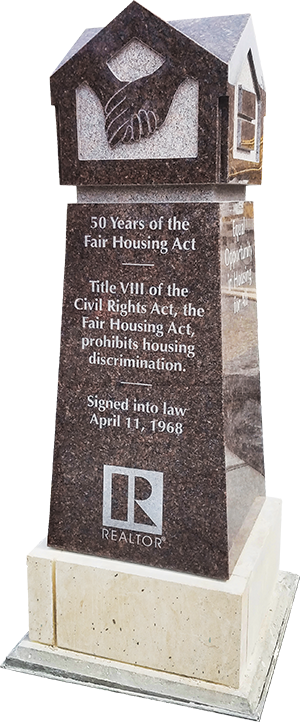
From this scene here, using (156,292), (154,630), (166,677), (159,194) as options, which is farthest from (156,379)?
(166,677)

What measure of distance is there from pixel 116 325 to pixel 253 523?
3.89ft

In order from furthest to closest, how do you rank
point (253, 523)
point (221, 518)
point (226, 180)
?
point (253, 523) < point (221, 518) < point (226, 180)

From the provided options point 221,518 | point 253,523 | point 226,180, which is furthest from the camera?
point 253,523

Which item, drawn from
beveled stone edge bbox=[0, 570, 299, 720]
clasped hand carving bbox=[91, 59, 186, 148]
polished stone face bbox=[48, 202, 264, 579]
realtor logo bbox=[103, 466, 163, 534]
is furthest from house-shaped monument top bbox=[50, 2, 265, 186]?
beveled stone edge bbox=[0, 570, 299, 720]

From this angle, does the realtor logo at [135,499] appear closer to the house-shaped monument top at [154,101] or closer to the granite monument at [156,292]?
the granite monument at [156,292]

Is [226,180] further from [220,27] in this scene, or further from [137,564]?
[137,564]

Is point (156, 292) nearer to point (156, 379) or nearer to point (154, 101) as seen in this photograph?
point (156, 379)

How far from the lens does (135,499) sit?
3084 mm

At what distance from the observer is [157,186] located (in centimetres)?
290

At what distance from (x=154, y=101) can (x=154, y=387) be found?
111 centimetres

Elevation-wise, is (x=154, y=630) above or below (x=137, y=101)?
below

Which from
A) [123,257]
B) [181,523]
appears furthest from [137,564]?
[123,257]

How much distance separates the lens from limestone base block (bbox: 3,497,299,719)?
2.96 metres

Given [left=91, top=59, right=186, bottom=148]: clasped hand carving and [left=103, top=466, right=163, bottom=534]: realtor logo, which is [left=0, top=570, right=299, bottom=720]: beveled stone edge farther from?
[left=91, top=59, right=186, bottom=148]: clasped hand carving
